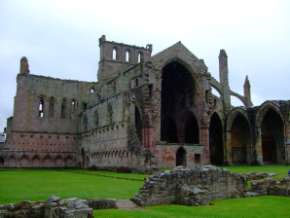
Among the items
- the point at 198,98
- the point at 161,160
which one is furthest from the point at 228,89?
the point at 161,160

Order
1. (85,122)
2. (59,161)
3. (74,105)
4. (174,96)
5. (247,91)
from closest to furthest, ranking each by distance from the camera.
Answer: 1. (174,96)
2. (85,122)
3. (59,161)
4. (74,105)
5. (247,91)

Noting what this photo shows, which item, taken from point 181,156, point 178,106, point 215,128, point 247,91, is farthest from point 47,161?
point 247,91

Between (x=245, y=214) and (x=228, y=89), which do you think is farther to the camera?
(x=228, y=89)

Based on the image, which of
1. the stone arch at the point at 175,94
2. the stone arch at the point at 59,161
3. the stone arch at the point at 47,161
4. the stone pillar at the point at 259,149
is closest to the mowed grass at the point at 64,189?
the stone pillar at the point at 259,149

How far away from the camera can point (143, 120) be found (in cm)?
3594

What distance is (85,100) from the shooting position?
53.6 m

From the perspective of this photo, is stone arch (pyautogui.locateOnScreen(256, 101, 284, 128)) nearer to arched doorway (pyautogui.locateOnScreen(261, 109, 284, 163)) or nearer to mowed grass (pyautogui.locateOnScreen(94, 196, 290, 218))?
arched doorway (pyautogui.locateOnScreen(261, 109, 284, 163))

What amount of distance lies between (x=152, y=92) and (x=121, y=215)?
2713 centimetres

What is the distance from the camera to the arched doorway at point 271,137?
4488cm

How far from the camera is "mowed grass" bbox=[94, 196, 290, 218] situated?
10.7 metres

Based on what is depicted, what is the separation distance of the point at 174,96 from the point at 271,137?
13.6 meters

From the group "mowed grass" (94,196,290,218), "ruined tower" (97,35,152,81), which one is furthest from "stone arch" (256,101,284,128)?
"mowed grass" (94,196,290,218)

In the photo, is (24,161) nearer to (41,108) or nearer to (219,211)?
(41,108)

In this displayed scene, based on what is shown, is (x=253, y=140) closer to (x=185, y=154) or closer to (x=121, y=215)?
(x=185, y=154)
